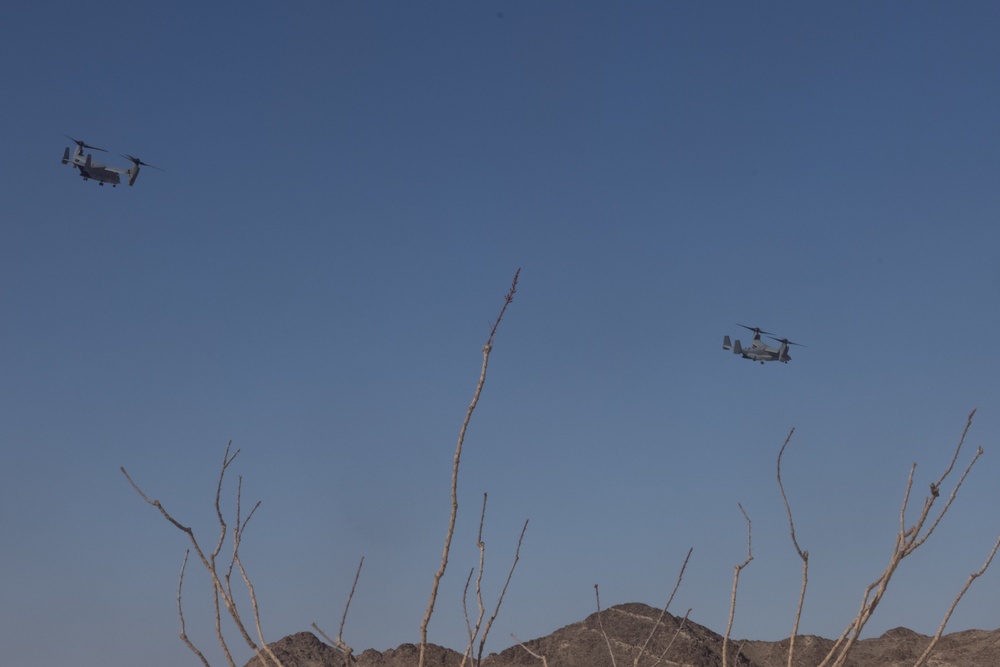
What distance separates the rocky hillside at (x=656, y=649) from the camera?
38031 mm

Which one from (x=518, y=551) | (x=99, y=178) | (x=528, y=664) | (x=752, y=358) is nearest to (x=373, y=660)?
(x=528, y=664)

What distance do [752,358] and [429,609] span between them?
61379 mm

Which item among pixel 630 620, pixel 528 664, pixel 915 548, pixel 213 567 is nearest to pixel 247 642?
pixel 213 567

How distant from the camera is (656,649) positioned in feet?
129

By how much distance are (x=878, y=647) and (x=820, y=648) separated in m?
2.17

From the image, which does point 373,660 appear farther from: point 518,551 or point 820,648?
point 518,551

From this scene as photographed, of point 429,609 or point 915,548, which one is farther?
point 915,548

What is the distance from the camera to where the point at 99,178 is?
46719mm

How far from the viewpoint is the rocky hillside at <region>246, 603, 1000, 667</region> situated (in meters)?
38.0

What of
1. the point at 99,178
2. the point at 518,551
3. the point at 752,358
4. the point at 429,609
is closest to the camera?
the point at 429,609

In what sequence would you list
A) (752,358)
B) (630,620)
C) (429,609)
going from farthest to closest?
(752,358)
(630,620)
(429,609)

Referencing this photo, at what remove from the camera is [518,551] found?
479 cm

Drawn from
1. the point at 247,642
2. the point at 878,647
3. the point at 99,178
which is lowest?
the point at 247,642

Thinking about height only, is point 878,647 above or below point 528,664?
above
